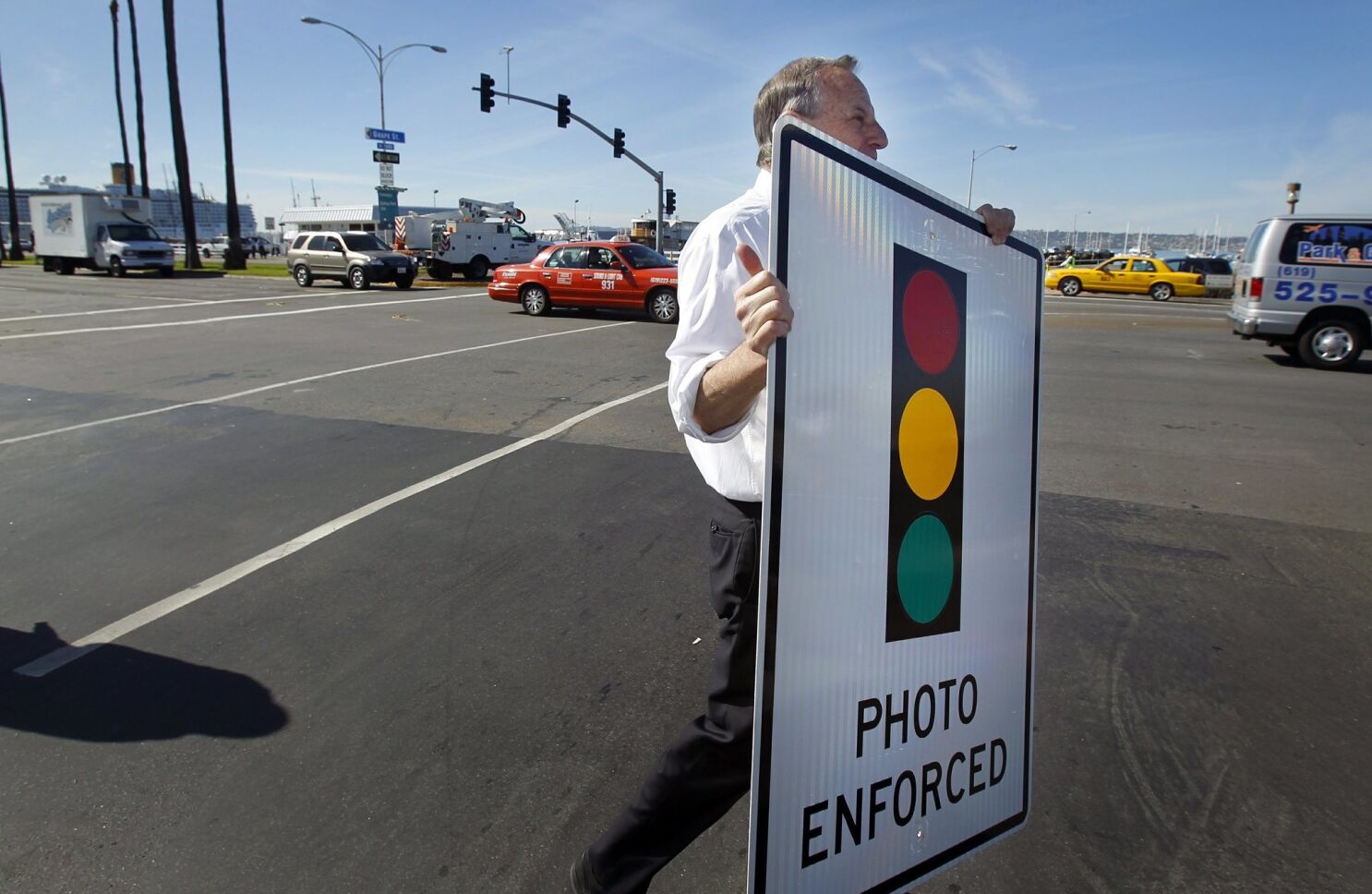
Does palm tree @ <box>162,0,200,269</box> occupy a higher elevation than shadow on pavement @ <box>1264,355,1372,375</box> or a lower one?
higher

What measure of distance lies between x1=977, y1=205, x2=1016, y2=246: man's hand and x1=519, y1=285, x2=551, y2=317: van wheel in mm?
17011

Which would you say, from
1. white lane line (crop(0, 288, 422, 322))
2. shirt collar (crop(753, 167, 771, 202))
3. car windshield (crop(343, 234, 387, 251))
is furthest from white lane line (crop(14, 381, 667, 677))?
car windshield (crop(343, 234, 387, 251))

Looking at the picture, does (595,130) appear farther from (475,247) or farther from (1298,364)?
(1298,364)

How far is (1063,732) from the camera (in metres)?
3.01

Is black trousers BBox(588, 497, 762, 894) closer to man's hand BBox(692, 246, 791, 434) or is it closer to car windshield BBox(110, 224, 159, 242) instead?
man's hand BBox(692, 246, 791, 434)

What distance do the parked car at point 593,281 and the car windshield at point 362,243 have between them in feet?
29.2

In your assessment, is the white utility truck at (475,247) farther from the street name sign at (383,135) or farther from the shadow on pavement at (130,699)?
the shadow on pavement at (130,699)

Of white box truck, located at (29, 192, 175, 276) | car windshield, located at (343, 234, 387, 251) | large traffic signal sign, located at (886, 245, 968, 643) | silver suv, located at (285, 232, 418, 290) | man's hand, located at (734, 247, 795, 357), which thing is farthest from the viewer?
white box truck, located at (29, 192, 175, 276)

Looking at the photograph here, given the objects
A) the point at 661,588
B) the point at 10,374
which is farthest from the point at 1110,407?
the point at 10,374

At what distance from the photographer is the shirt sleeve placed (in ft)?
5.41

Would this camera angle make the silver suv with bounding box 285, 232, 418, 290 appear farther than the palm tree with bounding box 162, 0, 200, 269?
No

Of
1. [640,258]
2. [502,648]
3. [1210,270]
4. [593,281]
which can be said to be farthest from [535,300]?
[1210,270]

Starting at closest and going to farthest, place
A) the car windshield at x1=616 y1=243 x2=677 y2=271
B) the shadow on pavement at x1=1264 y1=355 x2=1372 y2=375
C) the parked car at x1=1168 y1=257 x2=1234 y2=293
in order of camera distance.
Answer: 1. the shadow on pavement at x1=1264 y1=355 x2=1372 y2=375
2. the car windshield at x1=616 y1=243 x2=677 y2=271
3. the parked car at x1=1168 y1=257 x2=1234 y2=293

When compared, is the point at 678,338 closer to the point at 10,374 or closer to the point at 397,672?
the point at 397,672
